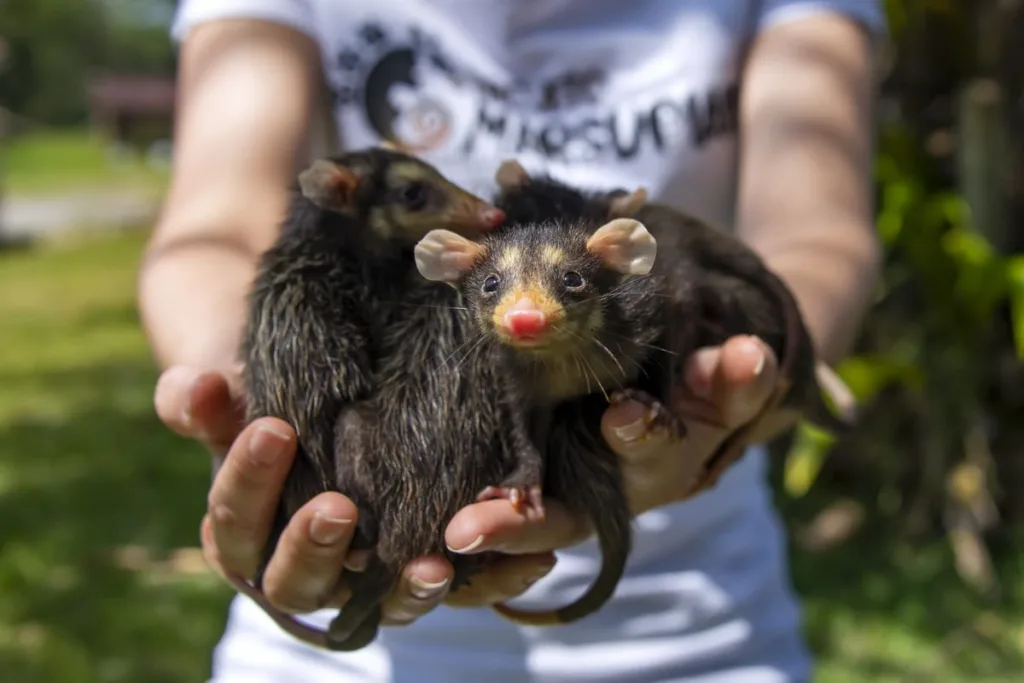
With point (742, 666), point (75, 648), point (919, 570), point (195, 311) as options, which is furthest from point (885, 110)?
point (75, 648)

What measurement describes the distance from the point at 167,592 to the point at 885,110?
429cm

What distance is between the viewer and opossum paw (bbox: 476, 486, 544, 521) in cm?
153

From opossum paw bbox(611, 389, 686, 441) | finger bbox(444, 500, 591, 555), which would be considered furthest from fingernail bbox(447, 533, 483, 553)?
opossum paw bbox(611, 389, 686, 441)

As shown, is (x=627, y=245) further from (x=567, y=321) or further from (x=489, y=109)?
→ (x=489, y=109)

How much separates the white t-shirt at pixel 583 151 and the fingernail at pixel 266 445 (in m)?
0.65

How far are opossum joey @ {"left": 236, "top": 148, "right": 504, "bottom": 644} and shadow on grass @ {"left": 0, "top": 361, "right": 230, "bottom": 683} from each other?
3179 millimetres

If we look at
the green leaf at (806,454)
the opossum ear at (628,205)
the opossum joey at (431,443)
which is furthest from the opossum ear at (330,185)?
the green leaf at (806,454)

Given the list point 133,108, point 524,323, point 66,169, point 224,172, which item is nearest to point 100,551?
point 224,172

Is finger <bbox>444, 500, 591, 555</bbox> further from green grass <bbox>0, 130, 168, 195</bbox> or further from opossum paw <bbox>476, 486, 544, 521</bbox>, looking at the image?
green grass <bbox>0, 130, 168, 195</bbox>

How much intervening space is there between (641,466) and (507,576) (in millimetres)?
277

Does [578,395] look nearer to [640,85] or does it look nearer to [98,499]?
[640,85]

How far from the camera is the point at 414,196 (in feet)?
5.56

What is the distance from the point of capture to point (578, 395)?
64.1 inches

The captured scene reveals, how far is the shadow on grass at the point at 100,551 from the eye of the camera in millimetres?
4508
